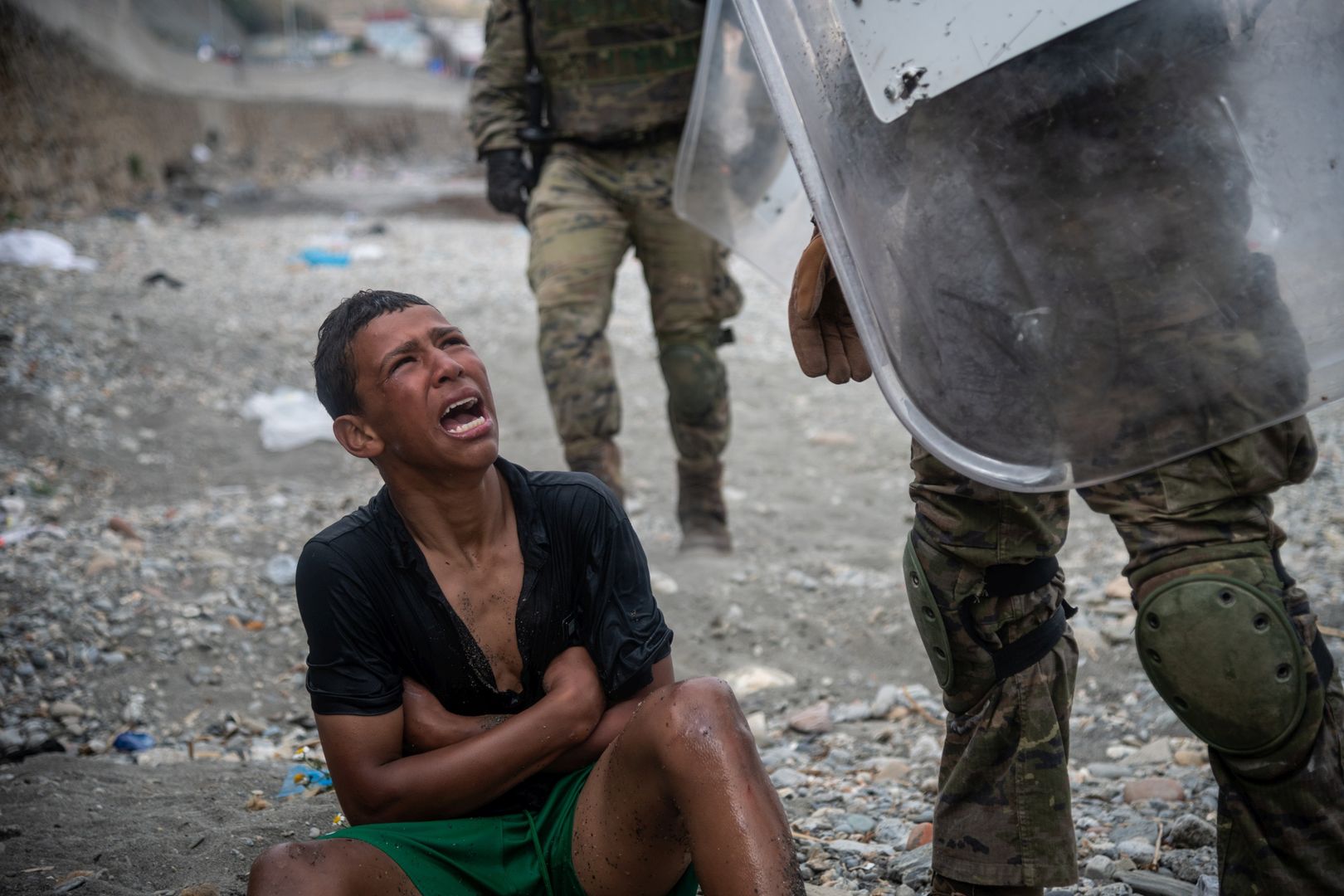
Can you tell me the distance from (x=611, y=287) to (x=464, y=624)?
6.89 feet

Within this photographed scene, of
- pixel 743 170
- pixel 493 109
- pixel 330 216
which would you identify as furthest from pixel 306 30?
pixel 743 170

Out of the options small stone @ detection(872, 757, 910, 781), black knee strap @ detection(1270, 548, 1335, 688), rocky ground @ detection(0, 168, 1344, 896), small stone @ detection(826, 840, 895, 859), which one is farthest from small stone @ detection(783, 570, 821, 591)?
black knee strap @ detection(1270, 548, 1335, 688)

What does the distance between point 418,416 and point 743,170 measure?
1355 mm

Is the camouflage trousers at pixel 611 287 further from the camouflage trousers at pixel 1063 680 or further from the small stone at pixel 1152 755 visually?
the camouflage trousers at pixel 1063 680

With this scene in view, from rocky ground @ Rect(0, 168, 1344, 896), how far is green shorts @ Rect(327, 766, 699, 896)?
51 centimetres

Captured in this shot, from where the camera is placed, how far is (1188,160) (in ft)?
4.82

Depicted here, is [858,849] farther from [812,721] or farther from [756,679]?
[756,679]

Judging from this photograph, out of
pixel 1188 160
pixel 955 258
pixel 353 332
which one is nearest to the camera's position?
pixel 1188 160

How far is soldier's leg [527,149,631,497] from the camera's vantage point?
139 inches

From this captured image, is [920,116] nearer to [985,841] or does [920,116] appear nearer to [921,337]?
[921,337]

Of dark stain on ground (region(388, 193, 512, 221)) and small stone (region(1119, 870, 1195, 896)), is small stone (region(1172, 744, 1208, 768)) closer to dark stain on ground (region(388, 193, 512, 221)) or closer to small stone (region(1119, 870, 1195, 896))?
small stone (region(1119, 870, 1195, 896))

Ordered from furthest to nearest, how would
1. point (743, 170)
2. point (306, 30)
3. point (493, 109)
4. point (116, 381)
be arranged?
point (306, 30), point (116, 381), point (493, 109), point (743, 170)

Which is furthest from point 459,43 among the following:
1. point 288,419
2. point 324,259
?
point 288,419

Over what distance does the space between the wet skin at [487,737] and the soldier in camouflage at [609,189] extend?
5.49 ft
